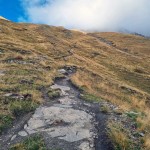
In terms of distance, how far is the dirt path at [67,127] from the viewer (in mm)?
14351

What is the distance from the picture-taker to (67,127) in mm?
16297

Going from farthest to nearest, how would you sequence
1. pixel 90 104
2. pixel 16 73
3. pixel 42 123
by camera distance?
pixel 16 73, pixel 90 104, pixel 42 123

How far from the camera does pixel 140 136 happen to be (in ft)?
51.1

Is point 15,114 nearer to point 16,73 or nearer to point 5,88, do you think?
point 5,88

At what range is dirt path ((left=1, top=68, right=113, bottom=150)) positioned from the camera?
47.1 feet

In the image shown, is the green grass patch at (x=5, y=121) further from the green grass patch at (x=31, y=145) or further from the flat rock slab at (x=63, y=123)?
the green grass patch at (x=31, y=145)

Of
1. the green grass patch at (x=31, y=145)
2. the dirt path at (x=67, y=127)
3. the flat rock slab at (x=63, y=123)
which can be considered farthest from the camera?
the flat rock slab at (x=63, y=123)

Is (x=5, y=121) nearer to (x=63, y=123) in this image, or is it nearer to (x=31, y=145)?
(x=63, y=123)

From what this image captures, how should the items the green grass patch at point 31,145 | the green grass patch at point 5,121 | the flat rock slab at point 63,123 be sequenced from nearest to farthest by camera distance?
1. the green grass patch at point 31,145
2. the flat rock slab at point 63,123
3. the green grass patch at point 5,121

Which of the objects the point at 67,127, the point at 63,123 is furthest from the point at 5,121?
the point at 67,127

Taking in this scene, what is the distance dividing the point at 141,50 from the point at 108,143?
143 metres

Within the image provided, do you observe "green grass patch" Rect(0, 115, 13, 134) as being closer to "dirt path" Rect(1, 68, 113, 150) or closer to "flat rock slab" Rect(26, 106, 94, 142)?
"dirt path" Rect(1, 68, 113, 150)

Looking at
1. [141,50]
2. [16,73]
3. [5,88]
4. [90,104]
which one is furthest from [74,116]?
[141,50]

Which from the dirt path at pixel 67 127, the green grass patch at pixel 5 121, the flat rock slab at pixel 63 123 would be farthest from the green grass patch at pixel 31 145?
the green grass patch at pixel 5 121
